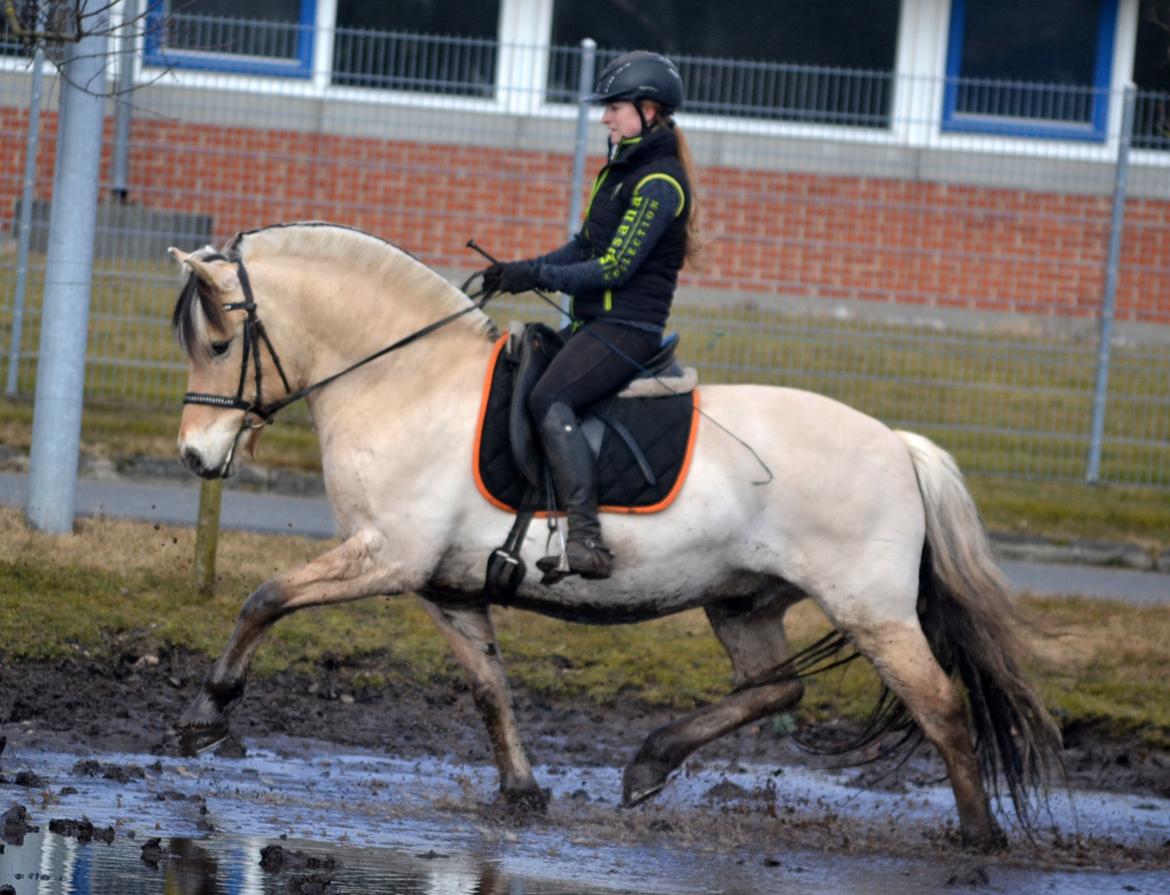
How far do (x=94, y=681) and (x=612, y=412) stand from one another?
9.45 feet

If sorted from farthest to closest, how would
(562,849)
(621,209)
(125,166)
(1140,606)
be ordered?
(125,166) → (1140,606) → (621,209) → (562,849)

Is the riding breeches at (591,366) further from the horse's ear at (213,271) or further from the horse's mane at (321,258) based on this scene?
the horse's ear at (213,271)

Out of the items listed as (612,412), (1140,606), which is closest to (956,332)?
(1140,606)

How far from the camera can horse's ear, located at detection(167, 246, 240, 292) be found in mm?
6996

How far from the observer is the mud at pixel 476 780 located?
22.6ft

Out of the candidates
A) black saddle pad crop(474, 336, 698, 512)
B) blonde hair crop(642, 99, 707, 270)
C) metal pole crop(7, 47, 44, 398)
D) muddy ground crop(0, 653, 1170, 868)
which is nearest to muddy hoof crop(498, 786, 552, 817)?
muddy ground crop(0, 653, 1170, 868)

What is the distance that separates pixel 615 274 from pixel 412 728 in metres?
2.61

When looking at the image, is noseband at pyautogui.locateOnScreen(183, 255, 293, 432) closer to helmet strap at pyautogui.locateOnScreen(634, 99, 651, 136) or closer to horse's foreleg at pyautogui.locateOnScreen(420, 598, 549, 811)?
Result: horse's foreleg at pyautogui.locateOnScreen(420, 598, 549, 811)

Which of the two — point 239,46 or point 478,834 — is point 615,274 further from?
point 239,46

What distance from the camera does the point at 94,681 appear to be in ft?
28.3

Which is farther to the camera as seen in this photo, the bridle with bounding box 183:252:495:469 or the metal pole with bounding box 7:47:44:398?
the metal pole with bounding box 7:47:44:398

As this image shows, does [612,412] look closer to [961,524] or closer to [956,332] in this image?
[961,524]

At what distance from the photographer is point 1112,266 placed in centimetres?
1335

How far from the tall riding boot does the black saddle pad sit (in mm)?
109
